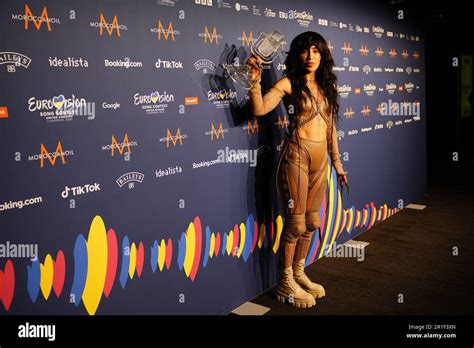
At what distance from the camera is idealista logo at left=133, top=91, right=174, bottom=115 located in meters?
2.21

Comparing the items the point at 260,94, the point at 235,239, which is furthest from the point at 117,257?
the point at 260,94

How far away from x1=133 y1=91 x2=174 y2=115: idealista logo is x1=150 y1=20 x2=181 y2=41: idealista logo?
0.26 m

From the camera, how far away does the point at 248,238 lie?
9.68 feet

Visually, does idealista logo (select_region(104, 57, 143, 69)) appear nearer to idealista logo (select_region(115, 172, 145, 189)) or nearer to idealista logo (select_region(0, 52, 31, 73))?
idealista logo (select_region(0, 52, 31, 73))

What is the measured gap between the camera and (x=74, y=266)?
2000mm

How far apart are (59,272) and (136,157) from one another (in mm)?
595

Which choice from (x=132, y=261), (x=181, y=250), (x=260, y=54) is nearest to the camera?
(x=132, y=261)

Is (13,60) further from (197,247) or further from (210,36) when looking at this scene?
(197,247)

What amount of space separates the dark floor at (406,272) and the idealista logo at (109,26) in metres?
1.73

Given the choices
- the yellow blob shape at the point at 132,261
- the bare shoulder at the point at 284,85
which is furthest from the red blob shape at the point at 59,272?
the bare shoulder at the point at 284,85

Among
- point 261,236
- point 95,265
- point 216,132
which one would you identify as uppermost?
point 216,132

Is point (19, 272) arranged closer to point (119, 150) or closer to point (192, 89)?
point (119, 150)

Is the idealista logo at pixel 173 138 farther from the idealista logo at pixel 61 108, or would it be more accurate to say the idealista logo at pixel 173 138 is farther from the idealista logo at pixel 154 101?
the idealista logo at pixel 61 108

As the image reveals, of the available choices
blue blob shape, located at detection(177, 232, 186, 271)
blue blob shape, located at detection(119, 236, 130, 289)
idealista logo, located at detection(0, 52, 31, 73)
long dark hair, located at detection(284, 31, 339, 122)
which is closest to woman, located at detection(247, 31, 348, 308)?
long dark hair, located at detection(284, 31, 339, 122)
